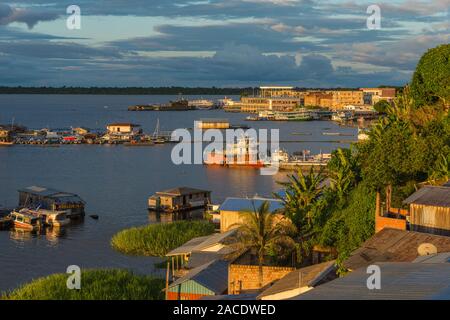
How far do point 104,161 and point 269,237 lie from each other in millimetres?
48980

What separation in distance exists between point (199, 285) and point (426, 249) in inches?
217

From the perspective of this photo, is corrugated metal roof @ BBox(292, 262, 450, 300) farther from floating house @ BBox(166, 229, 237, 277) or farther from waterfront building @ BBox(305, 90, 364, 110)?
waterfront building @ BBox(305, 90, 364, 110)

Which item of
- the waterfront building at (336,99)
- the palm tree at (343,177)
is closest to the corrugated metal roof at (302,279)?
the palm tree at (343,177)

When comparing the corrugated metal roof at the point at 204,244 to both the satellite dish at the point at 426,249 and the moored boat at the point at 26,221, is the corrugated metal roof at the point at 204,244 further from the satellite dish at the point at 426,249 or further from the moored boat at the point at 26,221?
the moored boat at the point at 26,221

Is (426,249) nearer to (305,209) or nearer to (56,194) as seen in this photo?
(305,209)

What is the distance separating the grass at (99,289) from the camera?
18.7 meters

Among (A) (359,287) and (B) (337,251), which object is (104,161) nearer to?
(B) (337,251)

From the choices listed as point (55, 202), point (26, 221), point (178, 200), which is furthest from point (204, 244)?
point (178, 200)

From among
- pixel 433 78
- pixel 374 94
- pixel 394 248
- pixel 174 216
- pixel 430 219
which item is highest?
pixel 374 94

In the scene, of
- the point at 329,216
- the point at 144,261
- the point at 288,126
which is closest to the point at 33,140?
the point at 288,126

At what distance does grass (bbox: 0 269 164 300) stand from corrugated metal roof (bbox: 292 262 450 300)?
9.77m

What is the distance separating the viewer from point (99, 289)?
19.1 m

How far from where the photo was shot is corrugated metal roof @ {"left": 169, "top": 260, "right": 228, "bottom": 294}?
Answer: 16359mm

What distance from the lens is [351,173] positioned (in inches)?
901
